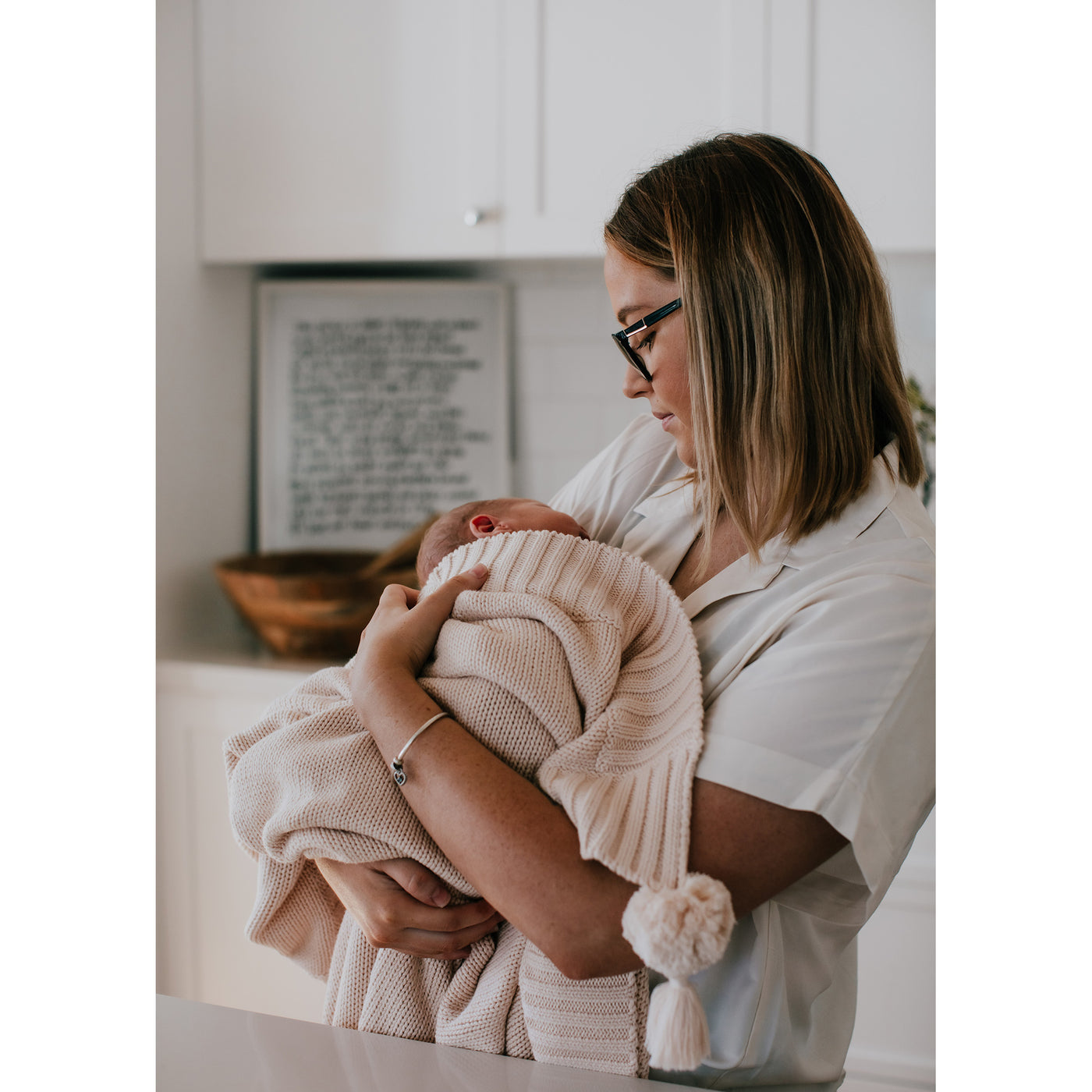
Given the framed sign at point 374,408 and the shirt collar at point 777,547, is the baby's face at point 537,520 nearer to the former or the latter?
the shirt collar at point 777,547

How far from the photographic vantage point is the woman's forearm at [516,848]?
1.74 feet

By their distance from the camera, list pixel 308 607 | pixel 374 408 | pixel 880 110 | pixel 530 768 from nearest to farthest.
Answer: pixel 530 768 → pixel 880 110 → pixel 308 607 → pixel 374 408

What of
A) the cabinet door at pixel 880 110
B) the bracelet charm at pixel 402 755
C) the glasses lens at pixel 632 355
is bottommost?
the bracelet charm at pixel 402 755

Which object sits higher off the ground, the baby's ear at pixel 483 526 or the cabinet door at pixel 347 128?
the cabinet door at pixel 347 128

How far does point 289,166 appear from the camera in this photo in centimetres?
158

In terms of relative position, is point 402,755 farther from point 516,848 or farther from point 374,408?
point 374,408

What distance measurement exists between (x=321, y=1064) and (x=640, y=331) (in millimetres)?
508

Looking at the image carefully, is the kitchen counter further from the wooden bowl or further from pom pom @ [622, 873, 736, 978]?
the wooden bowl

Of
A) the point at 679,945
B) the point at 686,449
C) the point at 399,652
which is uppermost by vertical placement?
the point at 686,449

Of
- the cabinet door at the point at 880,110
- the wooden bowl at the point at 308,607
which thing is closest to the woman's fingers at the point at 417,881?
the wooden bowl at the point at 308,607

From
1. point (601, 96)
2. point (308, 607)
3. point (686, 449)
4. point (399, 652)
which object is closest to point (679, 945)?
point (399, 652)

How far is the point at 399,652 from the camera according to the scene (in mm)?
623

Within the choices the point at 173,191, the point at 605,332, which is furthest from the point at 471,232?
the point at 173,191
